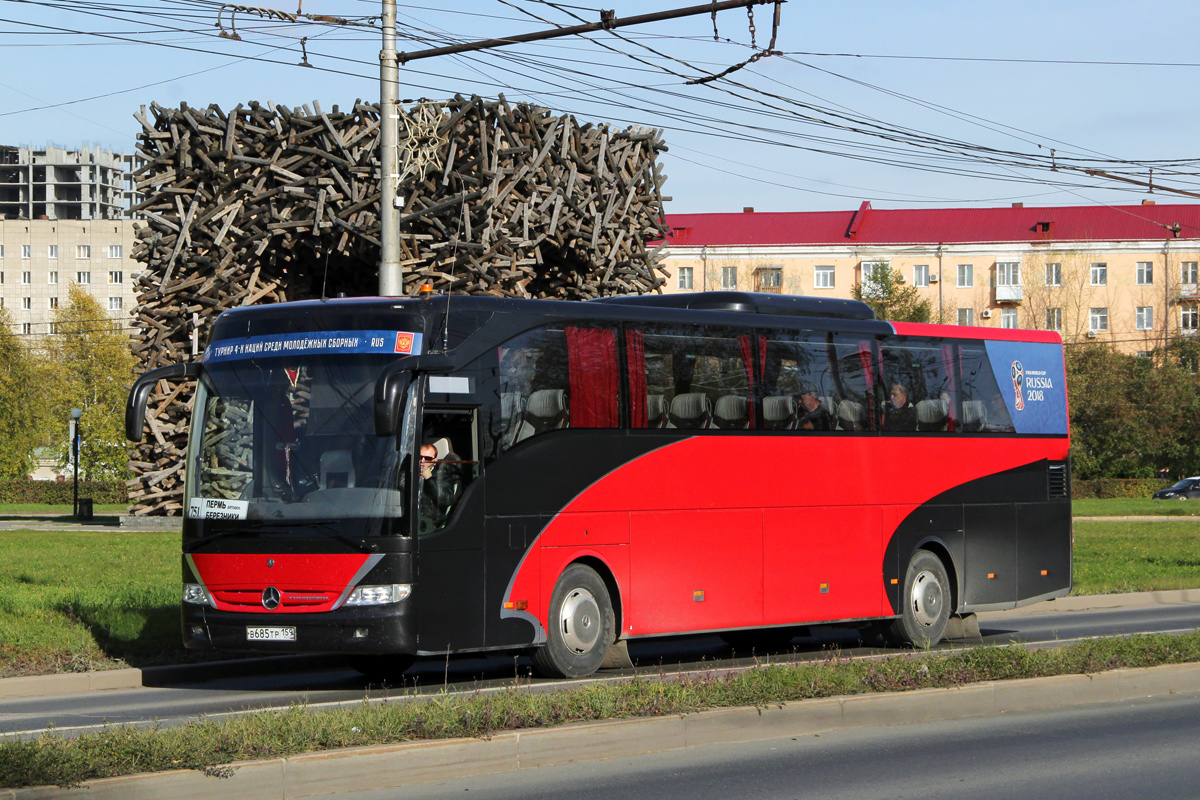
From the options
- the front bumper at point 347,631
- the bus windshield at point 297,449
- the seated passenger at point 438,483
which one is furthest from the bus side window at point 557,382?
the front bumper at point 347,631

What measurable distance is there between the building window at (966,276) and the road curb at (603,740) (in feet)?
279

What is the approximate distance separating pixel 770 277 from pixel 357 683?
273 ft

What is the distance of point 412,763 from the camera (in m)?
7.84

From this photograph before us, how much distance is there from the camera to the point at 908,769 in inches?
344

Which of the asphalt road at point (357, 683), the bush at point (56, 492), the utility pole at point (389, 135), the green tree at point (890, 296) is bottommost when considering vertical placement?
the bush at point (56, 492)

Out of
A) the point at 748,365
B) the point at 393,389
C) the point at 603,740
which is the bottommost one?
the point at 603,740

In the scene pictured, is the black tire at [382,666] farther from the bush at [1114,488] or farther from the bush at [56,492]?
the bush at [1114,488]

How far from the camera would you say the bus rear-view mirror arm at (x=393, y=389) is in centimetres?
1077

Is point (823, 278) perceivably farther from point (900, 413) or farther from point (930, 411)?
point (900, 413)

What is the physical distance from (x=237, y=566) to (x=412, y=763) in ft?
14.2

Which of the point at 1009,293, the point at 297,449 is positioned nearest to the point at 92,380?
the point at 1009,293

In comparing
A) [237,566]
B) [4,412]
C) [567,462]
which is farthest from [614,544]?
[4,412]

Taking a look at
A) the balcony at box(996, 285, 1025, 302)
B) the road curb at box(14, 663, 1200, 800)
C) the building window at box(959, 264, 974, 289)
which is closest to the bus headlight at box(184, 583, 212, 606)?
the road curb at box(14, 663, 1200, 800)

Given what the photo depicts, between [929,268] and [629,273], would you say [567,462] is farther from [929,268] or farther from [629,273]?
[929,268]
